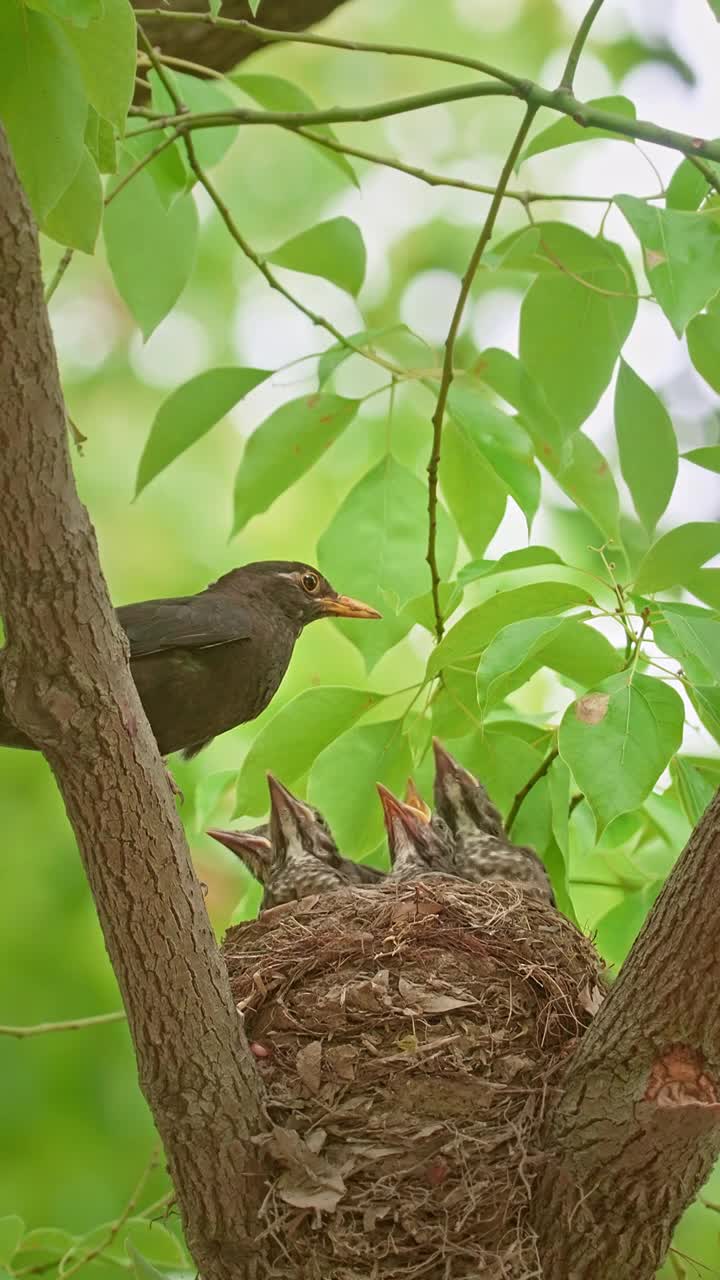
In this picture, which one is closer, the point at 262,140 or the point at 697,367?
the point at 697,367

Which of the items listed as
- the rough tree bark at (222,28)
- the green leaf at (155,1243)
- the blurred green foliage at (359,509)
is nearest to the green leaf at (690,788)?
the blurred green foliage at (359,509)

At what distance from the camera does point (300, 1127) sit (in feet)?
9.88

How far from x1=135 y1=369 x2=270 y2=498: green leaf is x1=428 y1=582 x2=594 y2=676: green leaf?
0.81 meters

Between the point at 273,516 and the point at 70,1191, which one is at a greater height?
the point at 273,516

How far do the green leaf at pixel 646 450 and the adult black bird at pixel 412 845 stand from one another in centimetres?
151

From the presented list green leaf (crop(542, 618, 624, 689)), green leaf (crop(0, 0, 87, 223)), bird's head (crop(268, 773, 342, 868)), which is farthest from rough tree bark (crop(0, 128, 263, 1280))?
bird's head (crop(268, 773, 342, 868))

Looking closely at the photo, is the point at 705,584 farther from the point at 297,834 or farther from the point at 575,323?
the point at 297,834

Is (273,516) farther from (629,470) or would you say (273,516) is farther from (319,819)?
(629,470)

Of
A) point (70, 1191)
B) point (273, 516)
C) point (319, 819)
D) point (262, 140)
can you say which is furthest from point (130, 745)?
point (262, 140)

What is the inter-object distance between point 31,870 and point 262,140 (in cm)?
457

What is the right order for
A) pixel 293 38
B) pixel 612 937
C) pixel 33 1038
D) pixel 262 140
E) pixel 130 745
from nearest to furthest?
pixel 130 745 → pixel 293 38 → pixel 612 937 → pixel 33 1038 → pixel 262 140

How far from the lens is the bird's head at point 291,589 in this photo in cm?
471

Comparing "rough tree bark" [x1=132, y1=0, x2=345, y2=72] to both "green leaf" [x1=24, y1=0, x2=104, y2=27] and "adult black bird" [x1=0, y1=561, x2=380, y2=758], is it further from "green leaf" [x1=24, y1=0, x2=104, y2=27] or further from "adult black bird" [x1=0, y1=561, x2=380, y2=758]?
"green leaf" [x1=24, y1=0, x2=104, y2=27]

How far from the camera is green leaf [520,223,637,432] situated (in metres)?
3.12
